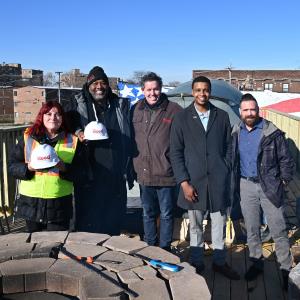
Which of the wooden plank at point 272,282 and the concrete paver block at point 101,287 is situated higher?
the concrete paver block at point 101,287

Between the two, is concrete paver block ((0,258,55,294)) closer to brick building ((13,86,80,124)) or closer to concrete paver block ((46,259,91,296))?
concrete paver block ((46,259,91,296))

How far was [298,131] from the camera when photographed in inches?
419

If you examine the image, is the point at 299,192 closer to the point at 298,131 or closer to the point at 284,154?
the point at 298,131

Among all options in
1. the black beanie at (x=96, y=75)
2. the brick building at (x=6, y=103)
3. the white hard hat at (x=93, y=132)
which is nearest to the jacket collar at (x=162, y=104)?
the black beanie at (x=96, y=75)

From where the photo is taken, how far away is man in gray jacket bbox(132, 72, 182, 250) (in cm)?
413

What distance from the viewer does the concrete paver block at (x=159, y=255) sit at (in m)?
2.84

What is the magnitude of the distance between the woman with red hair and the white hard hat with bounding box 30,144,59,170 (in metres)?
0.26

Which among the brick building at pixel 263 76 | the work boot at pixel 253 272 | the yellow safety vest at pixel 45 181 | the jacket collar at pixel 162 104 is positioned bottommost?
the work boot at pixel 253 272

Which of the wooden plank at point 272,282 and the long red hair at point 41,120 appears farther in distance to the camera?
the wooden plank at point 272,282

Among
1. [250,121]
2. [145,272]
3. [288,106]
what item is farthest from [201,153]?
[288,106]

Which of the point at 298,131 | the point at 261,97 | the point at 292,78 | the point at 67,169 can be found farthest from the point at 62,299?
the point at 292,78

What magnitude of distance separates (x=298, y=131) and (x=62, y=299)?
30.3ft

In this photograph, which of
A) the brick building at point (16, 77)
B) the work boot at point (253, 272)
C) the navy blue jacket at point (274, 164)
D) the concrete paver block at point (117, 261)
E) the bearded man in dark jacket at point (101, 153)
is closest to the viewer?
the concrete paver block at point (117, 261)

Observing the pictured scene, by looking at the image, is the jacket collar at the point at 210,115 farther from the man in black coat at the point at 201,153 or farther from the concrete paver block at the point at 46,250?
the concrete paver block at the point at 46,250
